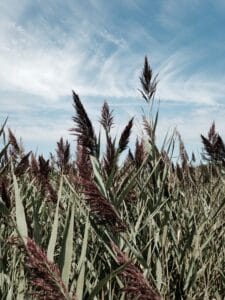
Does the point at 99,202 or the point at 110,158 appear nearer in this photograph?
the point at 99,202

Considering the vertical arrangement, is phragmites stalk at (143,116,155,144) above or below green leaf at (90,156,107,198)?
above

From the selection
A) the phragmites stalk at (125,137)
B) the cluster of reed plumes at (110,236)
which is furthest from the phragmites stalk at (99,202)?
the phragmites stalk at (125,137)

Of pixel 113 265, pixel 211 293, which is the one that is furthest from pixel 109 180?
pixel 211 293

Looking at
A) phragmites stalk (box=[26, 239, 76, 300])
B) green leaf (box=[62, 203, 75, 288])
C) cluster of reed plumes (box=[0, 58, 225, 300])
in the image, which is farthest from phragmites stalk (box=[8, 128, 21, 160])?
phragmites stalk (box=[26, 239, 76, 300])

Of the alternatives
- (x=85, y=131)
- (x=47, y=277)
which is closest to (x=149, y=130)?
(x=85, y=131)

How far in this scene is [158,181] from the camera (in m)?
2.02

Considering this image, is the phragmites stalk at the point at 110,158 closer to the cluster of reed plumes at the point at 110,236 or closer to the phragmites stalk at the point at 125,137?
the cluster of reed plumes at the point at 110,236

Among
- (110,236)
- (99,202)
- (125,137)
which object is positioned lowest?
(110,236)

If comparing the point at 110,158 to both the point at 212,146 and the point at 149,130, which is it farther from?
the point at 212,146

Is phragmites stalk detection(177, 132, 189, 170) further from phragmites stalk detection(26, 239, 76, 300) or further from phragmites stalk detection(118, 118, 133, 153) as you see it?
phragmites stalk detection(26, 239, 76, 300)

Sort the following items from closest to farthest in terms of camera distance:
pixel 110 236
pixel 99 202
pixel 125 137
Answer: pixel 99 202 → pixel 110 236 → pixel 125 137

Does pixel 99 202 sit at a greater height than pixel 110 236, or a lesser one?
greater

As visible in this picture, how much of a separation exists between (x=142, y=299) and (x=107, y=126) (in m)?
1.46

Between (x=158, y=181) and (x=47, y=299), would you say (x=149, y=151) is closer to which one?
(x=158, y=181)
